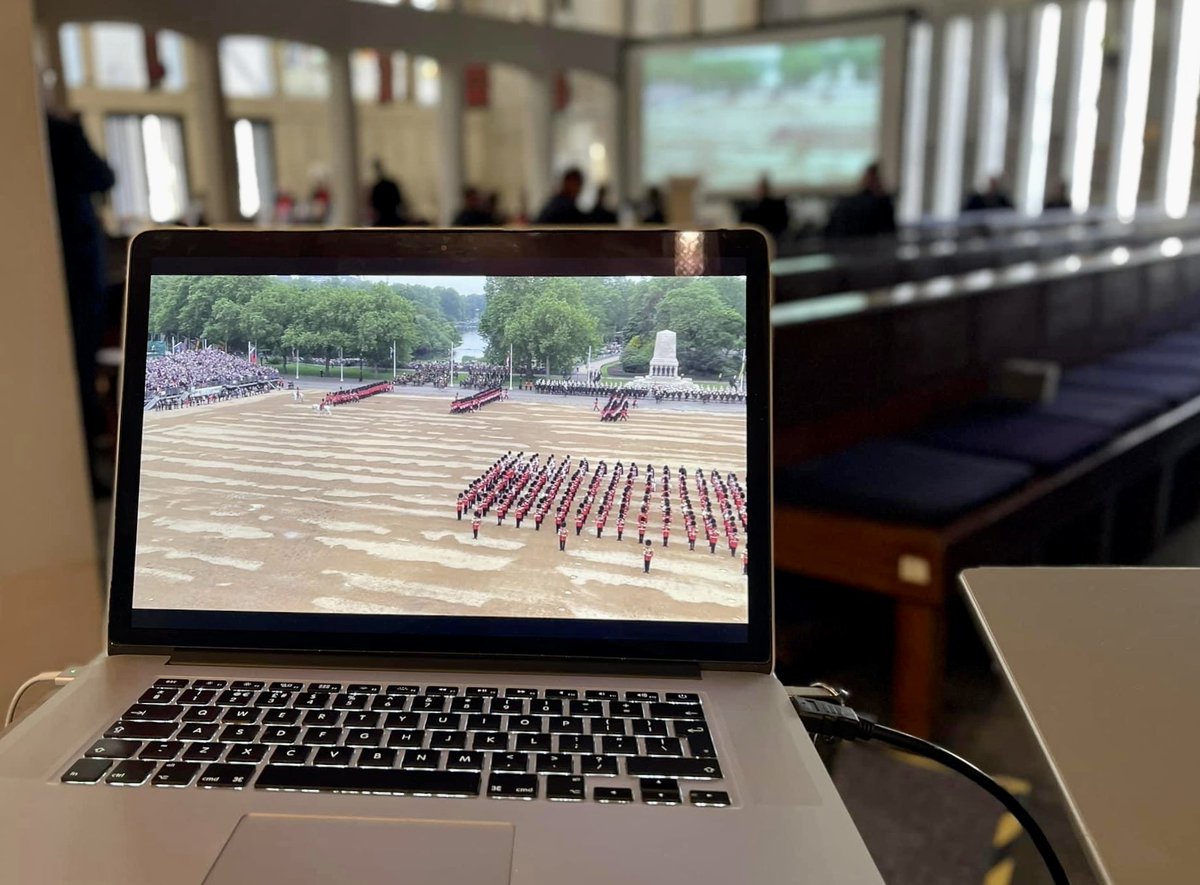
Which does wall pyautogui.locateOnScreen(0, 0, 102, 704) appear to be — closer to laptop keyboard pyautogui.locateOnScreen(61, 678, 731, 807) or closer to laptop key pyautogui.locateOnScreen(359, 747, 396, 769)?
laptop keyboard pyautogui.locateOnScreen(61, 678, 731, 807)

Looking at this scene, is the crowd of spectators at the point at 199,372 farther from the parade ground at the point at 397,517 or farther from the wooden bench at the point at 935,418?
the wooden bench at the point at 935,418

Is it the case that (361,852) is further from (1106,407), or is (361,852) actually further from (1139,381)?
(1139,381)

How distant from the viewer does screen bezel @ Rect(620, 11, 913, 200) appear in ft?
29.6

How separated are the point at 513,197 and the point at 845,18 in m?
6.39

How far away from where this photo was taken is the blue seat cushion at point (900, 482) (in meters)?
1.92

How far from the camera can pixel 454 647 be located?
2.54 feet

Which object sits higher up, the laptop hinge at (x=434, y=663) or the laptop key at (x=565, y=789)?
the laptop hinge at (x=434, y=663)

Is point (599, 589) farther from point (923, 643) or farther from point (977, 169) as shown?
point (977, 169)

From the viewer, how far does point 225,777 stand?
639mm

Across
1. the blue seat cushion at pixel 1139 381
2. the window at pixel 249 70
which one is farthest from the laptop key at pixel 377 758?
the window at pixel 249 70

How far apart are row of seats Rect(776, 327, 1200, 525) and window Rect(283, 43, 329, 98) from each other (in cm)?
1127

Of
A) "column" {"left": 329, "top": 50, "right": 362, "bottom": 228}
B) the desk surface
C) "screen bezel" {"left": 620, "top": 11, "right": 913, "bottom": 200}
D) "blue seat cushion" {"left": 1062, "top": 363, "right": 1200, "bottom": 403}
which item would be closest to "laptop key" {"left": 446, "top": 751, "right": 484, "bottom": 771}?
the desk surface

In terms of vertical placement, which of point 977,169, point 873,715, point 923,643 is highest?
point 977,169

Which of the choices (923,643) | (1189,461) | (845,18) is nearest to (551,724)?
(923,643)
